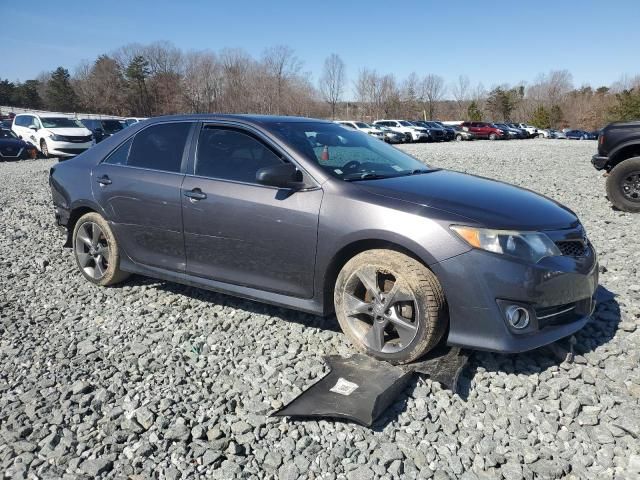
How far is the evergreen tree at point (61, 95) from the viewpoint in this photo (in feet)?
243

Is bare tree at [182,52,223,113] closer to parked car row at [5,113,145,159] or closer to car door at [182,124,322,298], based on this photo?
parked car row at [5,113,145,159]

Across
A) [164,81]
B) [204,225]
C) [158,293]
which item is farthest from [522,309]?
[164,81]

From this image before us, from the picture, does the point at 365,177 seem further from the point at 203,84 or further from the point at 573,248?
the point at 203,84

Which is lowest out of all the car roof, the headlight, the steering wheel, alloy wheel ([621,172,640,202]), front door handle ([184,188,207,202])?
alloy wheel ([621,172,640,202])

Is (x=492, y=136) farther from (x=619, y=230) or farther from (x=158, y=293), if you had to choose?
(x=158, y=293)

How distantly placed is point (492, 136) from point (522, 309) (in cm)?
4208

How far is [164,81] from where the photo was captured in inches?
2822

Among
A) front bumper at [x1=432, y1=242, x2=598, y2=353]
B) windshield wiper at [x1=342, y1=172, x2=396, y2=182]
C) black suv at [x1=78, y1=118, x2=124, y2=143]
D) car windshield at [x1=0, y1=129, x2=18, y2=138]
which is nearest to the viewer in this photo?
front bumper at [x1=432, y1=242, x2=598, y2=353]

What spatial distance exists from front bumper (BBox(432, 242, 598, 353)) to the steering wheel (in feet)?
3.55

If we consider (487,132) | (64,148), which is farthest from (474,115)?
(64,148)

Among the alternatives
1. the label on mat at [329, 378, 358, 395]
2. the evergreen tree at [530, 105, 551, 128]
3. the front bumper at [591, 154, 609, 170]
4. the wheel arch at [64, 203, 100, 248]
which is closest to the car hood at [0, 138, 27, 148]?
the wheel arch at [64, 203, 100, 248]

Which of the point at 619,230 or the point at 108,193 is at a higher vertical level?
the point at 108,193

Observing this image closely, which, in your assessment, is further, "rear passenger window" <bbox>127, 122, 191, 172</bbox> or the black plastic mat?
"rear passenger window" <bbox>127, 122, 191, 172</bbox>

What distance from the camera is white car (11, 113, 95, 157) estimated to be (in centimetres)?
2033
